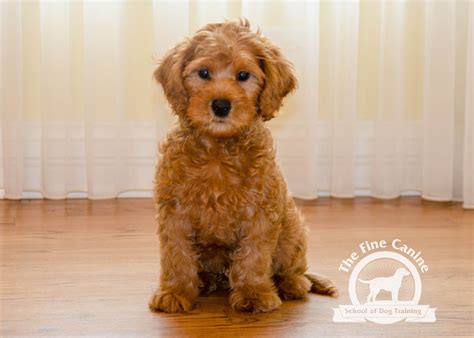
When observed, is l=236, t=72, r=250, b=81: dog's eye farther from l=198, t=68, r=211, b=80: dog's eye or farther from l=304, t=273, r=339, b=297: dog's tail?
l=304, t=273, r=339, b=297: dog's tail

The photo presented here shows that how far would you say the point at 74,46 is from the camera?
3.84m

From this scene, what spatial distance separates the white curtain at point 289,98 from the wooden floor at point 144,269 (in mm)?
158

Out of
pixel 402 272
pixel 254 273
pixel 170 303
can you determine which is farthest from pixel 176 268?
pixel 402 272

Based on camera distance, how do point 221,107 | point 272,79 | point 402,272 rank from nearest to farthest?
point 221,107, point 272,79, point 402,272

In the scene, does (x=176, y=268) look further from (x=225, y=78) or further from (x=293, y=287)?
(x=225, y=78)

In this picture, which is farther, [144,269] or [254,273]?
[144,269]

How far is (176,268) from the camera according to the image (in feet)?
7.90

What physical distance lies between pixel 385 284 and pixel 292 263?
0.29 meters

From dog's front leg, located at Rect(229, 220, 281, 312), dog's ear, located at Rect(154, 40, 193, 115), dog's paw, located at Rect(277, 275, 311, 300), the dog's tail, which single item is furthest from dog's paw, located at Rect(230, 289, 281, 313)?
dog's ear, located at Rect(154, 40, 193, 115)

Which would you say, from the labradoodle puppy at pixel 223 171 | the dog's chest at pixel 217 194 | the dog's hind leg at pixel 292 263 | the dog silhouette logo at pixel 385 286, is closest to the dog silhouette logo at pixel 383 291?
the dog silhouette logo at pixel 385 286

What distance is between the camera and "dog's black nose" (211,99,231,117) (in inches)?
88.5

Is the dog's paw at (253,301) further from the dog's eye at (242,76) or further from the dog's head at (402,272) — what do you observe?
the dog's eye at (242,76)

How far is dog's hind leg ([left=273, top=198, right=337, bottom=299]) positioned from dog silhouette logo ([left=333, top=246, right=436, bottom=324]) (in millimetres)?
118

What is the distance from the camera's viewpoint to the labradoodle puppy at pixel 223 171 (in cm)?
230
